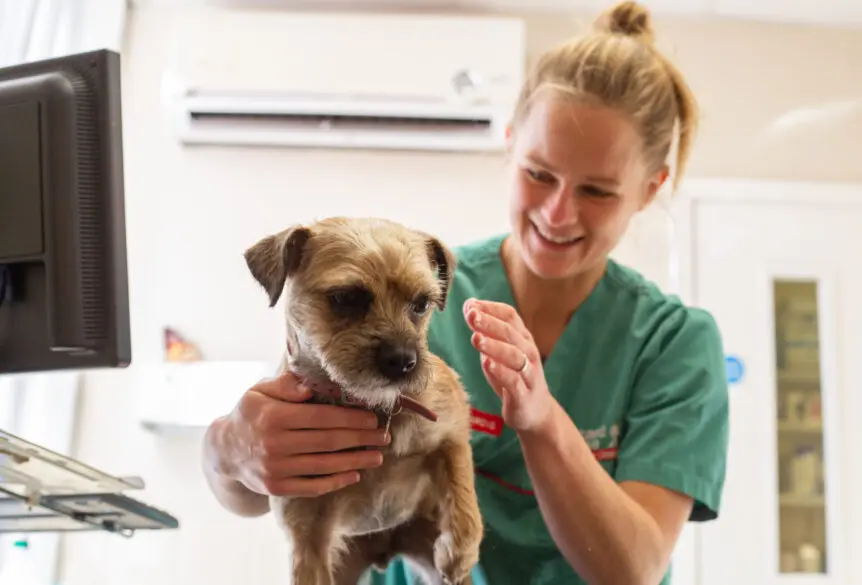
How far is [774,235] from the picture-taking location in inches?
89.8

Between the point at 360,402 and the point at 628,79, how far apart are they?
46 cm

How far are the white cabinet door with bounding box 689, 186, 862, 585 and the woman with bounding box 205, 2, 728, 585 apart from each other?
1.40 meters

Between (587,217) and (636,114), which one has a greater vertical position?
(636,114)

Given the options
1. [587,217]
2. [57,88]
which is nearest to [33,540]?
[57,88]

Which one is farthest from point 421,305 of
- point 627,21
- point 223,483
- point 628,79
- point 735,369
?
point 735,369

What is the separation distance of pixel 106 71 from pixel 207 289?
2.85 ft

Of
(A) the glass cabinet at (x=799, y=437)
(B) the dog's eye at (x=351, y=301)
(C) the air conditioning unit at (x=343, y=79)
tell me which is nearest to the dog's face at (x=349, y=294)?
(B) the dog's eye at (x=351, y=301)

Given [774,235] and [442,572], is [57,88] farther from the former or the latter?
[774,235]

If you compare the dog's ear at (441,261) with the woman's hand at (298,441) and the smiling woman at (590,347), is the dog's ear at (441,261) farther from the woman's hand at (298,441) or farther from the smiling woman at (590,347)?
the woman's hand at (298,441)

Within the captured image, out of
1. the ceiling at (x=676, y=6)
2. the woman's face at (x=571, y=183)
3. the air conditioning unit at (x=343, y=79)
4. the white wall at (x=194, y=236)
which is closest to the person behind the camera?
the woman's face at (x=571, y=183)

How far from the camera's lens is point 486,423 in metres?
0.73

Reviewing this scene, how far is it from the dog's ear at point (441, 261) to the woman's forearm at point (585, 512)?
15 cm

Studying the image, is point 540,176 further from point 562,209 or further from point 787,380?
point 787,380

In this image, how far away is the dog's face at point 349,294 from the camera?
59cm
